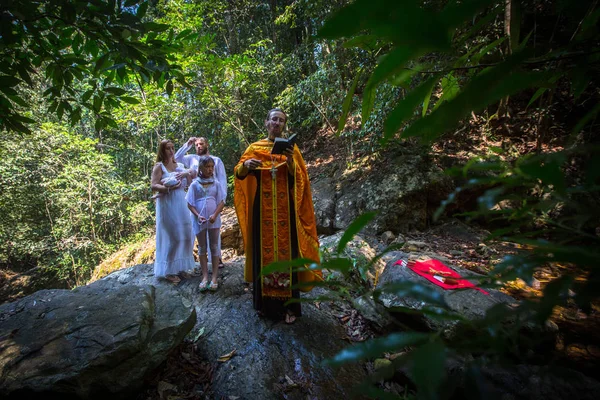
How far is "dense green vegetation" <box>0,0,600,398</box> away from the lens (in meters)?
0.38

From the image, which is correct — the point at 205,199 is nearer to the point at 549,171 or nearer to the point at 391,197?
the point at 391,197

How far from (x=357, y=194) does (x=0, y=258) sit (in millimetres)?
13395

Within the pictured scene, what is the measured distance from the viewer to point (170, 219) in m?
3.84

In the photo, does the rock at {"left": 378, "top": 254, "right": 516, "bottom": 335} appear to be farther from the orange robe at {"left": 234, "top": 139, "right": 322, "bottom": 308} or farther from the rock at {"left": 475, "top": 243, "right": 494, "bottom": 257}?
the rock at {"left": 475, "top": 243, "right": 494, "bottom": 257}

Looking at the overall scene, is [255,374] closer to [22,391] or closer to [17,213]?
[22,391]

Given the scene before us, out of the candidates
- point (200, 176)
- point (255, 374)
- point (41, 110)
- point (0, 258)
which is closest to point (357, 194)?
point (200, 176)

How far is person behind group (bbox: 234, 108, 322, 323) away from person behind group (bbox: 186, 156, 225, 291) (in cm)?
77

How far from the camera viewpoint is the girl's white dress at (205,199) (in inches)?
140

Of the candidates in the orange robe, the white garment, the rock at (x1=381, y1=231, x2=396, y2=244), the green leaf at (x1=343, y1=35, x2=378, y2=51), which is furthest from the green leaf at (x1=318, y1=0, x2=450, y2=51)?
the rock at (x1=381, y1=231, x2=396, y2=244)

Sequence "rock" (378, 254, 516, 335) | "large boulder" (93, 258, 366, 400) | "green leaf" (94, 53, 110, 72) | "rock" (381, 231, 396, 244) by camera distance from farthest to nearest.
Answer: "rock" (381, 231, 396, 244) → "rock" (378, 254, 516, 335) → "large boulder" (93, 258, 366, 400) → "green leaf" (94, 53, 110, 72)

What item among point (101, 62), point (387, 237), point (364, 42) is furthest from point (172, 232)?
point (364, 42)

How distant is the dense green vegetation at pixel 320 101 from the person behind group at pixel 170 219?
1.08 meters

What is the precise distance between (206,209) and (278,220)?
1.20 meters

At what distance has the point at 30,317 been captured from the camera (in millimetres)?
2260
